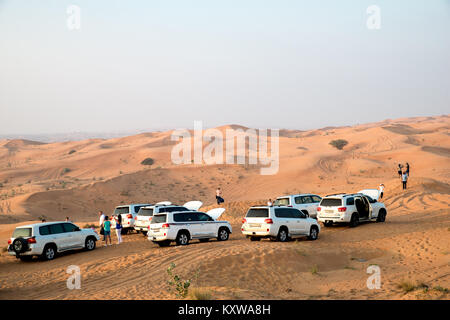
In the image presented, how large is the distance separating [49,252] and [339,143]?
199 ft

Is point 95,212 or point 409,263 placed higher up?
point 409,263

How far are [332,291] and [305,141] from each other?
2798 inches

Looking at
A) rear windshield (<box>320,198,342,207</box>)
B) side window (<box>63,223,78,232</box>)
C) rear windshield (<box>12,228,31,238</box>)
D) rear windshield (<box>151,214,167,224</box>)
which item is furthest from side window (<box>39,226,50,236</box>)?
rear windshield (<box>320,198,342,207</box>)

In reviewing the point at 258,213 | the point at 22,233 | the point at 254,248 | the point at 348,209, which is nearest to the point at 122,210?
the point at 22,233

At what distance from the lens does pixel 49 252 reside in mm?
17703

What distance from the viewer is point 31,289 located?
1317cm

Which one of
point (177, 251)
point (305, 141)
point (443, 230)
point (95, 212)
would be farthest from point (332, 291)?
point (305, 141)

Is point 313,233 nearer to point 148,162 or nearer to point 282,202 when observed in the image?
point 282,202

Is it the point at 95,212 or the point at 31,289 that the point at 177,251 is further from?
the point at 95,212

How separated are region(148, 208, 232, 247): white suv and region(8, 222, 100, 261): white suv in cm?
316

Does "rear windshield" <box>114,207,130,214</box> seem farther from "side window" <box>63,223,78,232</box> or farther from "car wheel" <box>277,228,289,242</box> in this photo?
"car wheel" <box>277,228,289,242</box>

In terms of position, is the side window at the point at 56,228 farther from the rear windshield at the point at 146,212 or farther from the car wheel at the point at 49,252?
the rear windshield at the point at 146,212

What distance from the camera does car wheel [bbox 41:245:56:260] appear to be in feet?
57.6
